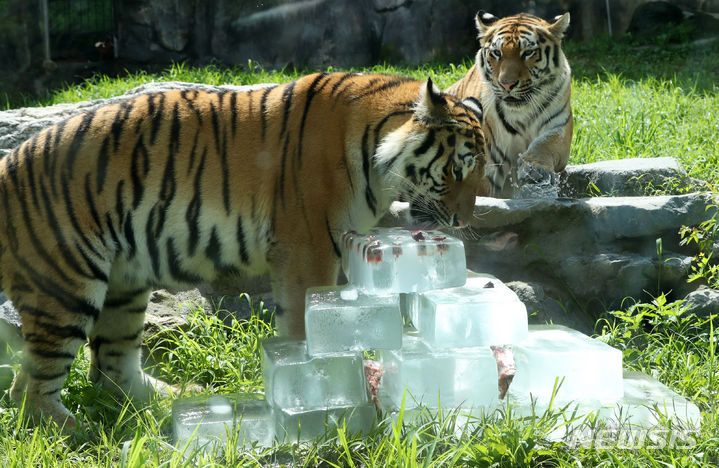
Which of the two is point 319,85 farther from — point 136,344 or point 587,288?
point 587,288

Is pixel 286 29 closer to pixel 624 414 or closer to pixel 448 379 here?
pixel 448 379

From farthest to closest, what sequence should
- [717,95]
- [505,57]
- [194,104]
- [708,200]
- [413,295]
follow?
[717,95] < [505,57] < [708,200] < [194,104] < [413,295]

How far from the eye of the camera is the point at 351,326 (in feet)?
9.11

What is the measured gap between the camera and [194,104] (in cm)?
358

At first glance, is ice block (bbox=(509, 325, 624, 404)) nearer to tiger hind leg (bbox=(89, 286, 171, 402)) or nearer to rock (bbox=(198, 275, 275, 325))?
tiger hind leg (bbox=(89, 286, 171, 402))

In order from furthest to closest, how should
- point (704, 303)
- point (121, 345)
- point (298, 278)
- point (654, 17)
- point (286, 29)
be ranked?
point (654, 17) < point (286, 29) < point (704, 303) < point (121, 345) < point (298, 278)

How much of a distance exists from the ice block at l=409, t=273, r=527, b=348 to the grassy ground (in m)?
0.28

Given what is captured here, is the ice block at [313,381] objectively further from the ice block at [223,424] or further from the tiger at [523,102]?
the tiger at [523,102]

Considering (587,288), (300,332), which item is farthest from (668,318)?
(300,332)

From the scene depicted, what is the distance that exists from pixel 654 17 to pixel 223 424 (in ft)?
35.6

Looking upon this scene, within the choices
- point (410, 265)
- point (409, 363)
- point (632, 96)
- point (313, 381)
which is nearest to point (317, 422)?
point (313, 381)

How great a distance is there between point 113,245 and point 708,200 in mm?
3113

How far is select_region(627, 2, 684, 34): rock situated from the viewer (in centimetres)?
1150

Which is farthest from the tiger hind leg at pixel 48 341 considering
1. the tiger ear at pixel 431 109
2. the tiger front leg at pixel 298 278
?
the tiger ear at pixel 431 109
